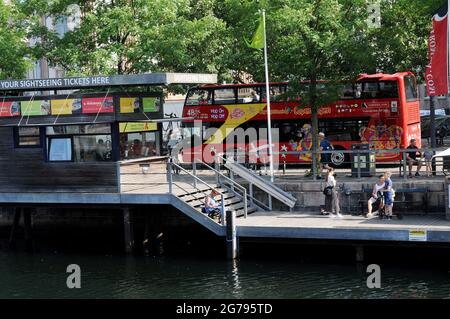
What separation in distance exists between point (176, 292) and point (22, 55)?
1756 cm

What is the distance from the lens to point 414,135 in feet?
111

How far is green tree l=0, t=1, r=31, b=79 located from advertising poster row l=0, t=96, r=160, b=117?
8630mm

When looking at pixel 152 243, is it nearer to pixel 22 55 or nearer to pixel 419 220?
pixel 419 220

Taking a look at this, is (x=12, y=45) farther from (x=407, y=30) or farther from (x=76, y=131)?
(x=407, y=30)

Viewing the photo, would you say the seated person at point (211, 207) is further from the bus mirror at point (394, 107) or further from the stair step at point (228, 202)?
the bus mirror at point (394, 107)

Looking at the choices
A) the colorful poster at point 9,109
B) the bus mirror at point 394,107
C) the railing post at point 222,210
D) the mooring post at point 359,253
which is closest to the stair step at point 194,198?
the railing post at point 222,210

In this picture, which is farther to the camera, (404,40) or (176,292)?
(404,40)

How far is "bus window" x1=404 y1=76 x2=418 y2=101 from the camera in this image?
1297 inches

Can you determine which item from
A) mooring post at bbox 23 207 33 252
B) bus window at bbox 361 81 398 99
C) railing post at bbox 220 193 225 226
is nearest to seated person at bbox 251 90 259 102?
bus window at bbox 361 81 398 99

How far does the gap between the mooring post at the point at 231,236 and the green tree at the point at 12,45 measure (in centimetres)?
1537

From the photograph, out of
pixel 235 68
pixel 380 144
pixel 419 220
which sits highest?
pixel 235 68

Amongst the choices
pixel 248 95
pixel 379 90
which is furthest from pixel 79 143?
pixel 379 90
